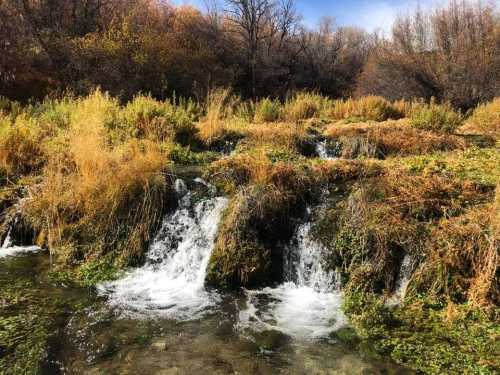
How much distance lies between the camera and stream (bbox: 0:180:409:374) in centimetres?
401

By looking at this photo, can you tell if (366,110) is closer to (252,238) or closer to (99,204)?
(252,238)

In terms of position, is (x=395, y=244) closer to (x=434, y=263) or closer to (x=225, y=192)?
(x=434, y=263)

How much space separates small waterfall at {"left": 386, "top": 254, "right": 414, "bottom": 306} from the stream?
63cm

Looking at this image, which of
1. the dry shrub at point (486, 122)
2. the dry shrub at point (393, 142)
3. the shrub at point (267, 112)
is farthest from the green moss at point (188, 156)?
the dry shrub at point (486, 122)

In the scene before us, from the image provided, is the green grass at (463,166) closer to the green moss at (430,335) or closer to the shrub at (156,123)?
the green moss at (430,335)

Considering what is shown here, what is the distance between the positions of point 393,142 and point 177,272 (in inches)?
241

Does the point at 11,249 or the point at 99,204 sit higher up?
the point at 99,204

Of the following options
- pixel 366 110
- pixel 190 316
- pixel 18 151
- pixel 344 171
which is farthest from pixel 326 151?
pixel 190 316

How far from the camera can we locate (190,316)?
4.96 meters

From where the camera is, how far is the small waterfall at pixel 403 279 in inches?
201

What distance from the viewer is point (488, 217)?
17.1 ft

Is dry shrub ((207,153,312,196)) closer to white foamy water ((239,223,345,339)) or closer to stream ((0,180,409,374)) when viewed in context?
stream ((0,180,409,374))

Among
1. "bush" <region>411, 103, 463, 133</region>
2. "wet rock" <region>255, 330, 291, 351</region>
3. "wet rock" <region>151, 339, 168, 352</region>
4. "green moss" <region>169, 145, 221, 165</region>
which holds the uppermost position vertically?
"bush" <region>411, 103, 463, 133</region>

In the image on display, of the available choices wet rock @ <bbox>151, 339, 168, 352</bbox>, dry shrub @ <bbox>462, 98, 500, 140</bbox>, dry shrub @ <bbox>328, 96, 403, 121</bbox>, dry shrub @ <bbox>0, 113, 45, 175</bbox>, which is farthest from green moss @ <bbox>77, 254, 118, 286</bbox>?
dry shrub @ <bbox>328, 96, 403, 121</bbox>
